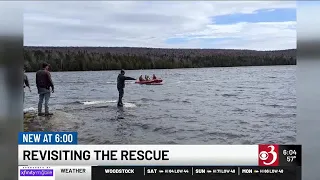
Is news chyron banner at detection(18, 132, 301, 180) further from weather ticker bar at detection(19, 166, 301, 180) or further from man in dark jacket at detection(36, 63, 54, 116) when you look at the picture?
man in dark jacket at detection(36, 63, 54, 116)

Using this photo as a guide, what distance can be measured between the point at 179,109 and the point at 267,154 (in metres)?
0.54

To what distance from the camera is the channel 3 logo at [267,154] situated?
9.69 ft

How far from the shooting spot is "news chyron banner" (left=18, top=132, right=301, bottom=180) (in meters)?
2.95

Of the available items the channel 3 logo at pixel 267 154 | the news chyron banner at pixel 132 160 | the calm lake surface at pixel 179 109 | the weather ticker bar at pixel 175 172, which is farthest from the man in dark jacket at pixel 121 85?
the channel 3 logo at pixel 267 154

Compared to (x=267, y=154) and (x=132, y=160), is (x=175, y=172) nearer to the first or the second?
(x=132, y=160)

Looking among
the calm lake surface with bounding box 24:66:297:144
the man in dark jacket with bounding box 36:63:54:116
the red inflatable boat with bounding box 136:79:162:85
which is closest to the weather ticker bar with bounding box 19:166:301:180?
the calm lake surface with bounding box 24:66:297:144

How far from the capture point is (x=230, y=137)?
2955 mm

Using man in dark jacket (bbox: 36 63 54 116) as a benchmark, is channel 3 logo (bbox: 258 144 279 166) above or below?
below

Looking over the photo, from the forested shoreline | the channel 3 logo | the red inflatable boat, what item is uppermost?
the forested shoreline

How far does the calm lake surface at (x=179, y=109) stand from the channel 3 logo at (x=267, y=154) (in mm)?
34

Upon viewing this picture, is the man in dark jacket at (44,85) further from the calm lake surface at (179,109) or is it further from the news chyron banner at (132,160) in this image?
the news chyron banner at (132,160)

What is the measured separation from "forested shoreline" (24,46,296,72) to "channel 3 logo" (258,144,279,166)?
1.51 feet

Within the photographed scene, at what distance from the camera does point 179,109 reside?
2982 mm

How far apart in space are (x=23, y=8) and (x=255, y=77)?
52.7 inches
